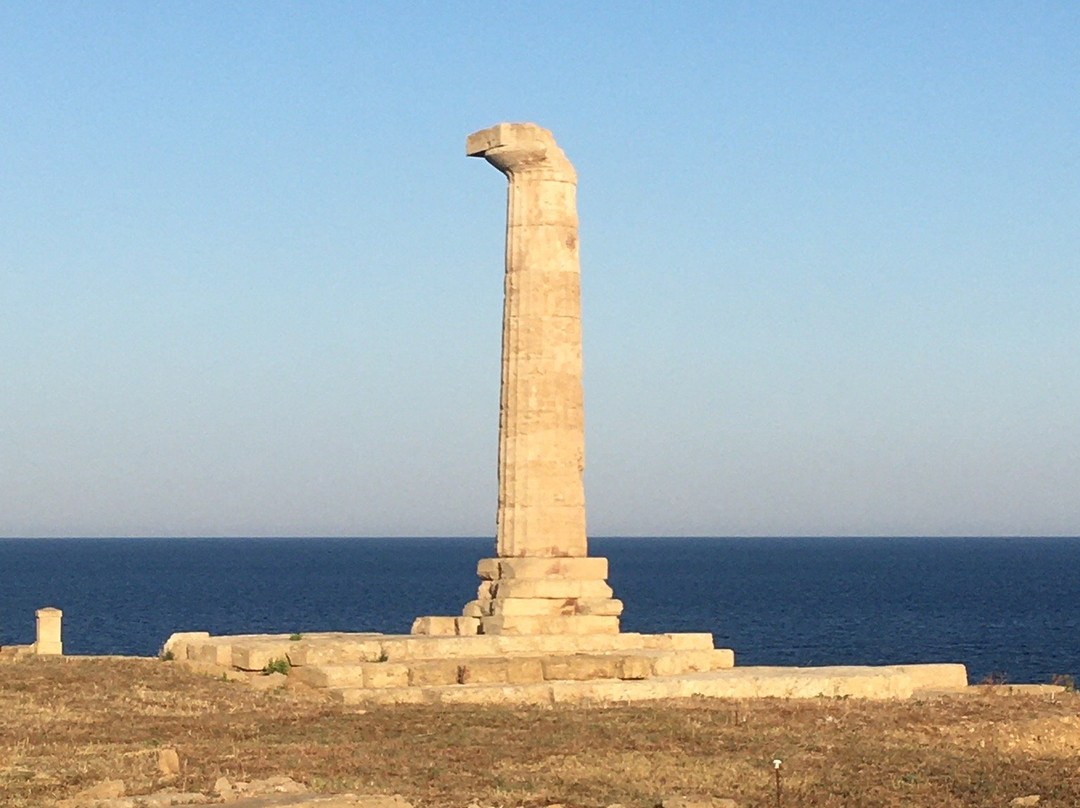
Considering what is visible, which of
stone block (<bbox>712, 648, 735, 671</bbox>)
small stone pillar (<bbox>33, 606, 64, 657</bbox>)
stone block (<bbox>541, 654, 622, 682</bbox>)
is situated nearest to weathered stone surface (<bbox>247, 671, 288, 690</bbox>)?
stone block (<bbox>541, 654, 622, 682</bbox>)

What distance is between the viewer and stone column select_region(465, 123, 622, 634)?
25641 millimetres

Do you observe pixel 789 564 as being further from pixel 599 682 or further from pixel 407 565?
pixel 599 682

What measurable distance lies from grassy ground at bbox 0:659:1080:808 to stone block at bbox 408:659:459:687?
1.45m

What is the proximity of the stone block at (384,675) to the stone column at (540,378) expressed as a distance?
12.8 feet

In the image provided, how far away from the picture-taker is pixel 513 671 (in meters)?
22.1

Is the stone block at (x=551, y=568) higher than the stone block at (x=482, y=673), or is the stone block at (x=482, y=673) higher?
the stone block at (x=551, y=568)

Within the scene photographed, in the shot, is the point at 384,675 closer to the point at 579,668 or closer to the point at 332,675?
the point at 332,675

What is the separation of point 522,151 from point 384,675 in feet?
26.9

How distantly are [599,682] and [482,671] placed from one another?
1.43 meters

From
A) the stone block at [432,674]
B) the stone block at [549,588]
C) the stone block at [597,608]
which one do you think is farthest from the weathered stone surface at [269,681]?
the stone block at [597,608]

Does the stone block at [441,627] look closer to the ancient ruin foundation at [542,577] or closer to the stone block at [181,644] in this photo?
the ancient ruin foundation at [542,577]

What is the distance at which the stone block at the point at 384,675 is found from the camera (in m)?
21.5

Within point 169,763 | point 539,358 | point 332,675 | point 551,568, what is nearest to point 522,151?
point 539,358

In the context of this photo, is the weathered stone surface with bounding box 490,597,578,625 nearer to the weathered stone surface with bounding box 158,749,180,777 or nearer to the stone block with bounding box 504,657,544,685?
the stone block with bounding box 504,657,544,685
